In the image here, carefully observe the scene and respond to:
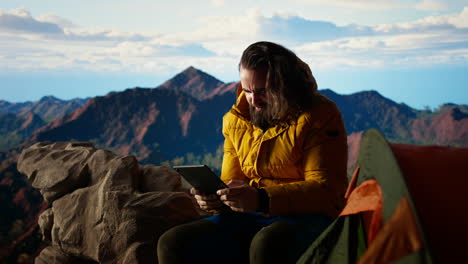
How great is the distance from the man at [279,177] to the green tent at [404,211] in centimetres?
31

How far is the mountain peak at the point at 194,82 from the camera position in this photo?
7012cm

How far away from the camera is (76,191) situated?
4332 millimetres

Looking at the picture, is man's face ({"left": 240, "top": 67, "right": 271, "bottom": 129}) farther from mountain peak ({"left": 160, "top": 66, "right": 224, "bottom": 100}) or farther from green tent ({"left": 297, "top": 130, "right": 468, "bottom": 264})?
mountain peak ({"left": 160, "top": 66, "right": 224, "bottom": 100})

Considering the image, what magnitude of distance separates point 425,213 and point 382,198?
0.61 feet

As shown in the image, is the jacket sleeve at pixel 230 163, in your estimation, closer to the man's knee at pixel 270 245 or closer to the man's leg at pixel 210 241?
the man's leg at pixel 210 241


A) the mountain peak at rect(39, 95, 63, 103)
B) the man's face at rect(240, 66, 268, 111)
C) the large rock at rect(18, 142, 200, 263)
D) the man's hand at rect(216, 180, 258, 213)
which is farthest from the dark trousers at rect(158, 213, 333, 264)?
the mountain peak at rect(39, 95, 63, 103)

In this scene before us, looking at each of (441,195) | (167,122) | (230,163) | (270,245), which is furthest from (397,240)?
(167,122)

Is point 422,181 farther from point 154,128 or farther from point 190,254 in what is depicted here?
point 154,128

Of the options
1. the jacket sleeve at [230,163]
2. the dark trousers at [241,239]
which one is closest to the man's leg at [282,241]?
the dark trousers at [241,239]

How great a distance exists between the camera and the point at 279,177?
7.77ft

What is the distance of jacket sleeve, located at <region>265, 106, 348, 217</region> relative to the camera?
2.14m

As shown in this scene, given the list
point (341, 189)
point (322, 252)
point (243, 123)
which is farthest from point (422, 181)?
point (243, 123)

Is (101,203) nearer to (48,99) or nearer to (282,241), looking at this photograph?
(282,241)

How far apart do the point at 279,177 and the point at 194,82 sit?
71.5m
